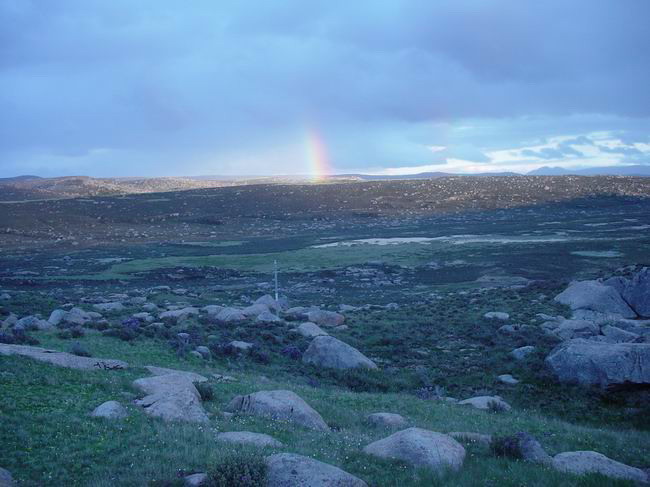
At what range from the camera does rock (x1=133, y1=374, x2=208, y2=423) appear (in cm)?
1048

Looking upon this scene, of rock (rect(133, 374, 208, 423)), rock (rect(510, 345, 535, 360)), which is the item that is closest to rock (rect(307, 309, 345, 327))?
rock (rect(510, 345, 535, 360))

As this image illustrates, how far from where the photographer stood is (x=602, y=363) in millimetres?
15875

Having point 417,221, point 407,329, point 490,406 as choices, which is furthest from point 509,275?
point 417,221

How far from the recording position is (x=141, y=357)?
17.5 meters

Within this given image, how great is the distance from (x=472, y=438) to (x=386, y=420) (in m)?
2.29

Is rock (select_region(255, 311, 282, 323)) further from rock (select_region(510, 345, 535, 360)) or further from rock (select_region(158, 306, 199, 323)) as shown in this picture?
rock (select_region(510, 345, 535, 360))

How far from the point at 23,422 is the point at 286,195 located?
12111 centimetres

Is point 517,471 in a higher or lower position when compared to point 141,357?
higher

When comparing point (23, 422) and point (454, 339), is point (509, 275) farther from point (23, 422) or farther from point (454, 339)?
point (23, 422)

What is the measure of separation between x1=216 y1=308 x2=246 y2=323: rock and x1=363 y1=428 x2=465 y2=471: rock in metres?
16.9

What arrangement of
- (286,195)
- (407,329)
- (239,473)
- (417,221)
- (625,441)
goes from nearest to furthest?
(239,473) → (625,441) → (407,329) → (417,221) → (286,195)

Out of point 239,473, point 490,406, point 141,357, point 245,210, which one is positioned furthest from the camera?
point 245,210

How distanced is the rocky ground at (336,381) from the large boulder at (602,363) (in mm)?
51

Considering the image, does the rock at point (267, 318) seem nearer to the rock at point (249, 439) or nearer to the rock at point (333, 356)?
the rock at point (333, 356)
